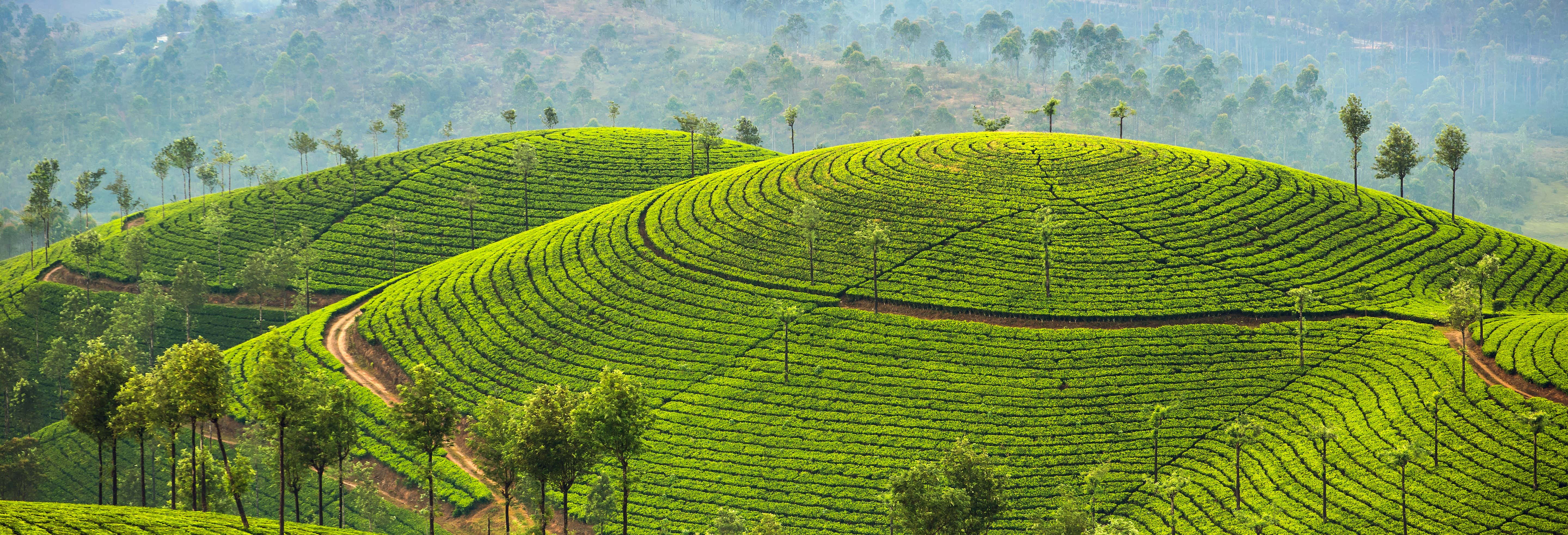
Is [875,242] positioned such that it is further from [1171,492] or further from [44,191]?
[44,191]

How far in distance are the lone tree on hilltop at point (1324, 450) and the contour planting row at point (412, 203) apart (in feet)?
251

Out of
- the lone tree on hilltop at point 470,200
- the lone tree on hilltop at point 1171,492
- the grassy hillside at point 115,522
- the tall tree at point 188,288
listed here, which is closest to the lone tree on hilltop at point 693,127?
the lone tree on hilltop at point 470,200

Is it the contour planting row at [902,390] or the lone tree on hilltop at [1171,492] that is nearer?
the lone tree on hilltop at [1171,492]

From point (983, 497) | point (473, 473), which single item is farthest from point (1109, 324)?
point (473, 473)

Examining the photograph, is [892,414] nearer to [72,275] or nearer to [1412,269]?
[1412,269]

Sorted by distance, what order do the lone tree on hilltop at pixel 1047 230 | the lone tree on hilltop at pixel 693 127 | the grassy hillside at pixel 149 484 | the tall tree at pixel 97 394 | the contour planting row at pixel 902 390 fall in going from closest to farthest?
the tall tree at pixel 97 394, the contour planting row at pixel 902 390, the grassy hillside at pixel 149 484, the lone tree on hilltop at pixel 1047 230, the lone tree on hilltop at pixel 693 127

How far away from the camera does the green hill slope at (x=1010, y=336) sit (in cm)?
6109

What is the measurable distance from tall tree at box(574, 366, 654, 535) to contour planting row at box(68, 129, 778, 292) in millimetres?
62493

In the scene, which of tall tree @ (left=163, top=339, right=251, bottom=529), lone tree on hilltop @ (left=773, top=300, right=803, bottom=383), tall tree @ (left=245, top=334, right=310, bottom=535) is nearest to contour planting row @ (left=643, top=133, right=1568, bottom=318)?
lone tree on hilltop @ (left=773, top=300, right=803, bottom=383)

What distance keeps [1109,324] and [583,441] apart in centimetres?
4574

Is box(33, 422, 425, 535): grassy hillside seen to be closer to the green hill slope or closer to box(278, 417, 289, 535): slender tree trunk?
box(278, 417, 289, 535): slender tree trunk

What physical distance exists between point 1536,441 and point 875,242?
44.7 meters

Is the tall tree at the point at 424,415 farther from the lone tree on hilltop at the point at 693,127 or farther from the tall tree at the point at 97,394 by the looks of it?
the lone tree on hilltop at the point at 693,127

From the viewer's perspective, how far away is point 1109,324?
254 feet
